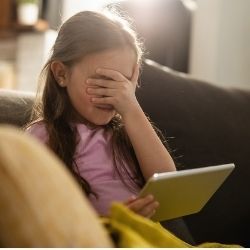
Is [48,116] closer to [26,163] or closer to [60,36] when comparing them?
[60,36]

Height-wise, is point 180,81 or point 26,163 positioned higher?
point 26,163

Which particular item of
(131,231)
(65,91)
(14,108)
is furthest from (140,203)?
(14,108)

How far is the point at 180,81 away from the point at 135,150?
396 millimetres

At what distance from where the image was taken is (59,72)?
1.18 meters

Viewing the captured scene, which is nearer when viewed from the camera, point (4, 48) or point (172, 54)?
point (172, 54)

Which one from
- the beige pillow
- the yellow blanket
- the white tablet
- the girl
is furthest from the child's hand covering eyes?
the beige pillow

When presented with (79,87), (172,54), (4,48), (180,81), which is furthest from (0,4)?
(79,87)

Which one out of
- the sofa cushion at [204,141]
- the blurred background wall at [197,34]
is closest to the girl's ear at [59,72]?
the sofa cushion at [204,141]

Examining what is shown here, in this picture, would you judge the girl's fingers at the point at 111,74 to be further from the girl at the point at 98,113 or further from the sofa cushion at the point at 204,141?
the sofa cushion at the point at 204,141

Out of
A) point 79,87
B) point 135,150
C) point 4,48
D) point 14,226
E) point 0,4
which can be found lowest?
point 4,48

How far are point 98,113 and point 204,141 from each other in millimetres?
388

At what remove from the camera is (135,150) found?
1.13m

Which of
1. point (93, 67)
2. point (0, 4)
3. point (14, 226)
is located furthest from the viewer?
point (0, 4)

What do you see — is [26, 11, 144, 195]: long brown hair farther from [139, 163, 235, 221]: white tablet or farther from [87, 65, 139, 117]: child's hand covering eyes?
[139, 163, 235, 221]: white tablet
